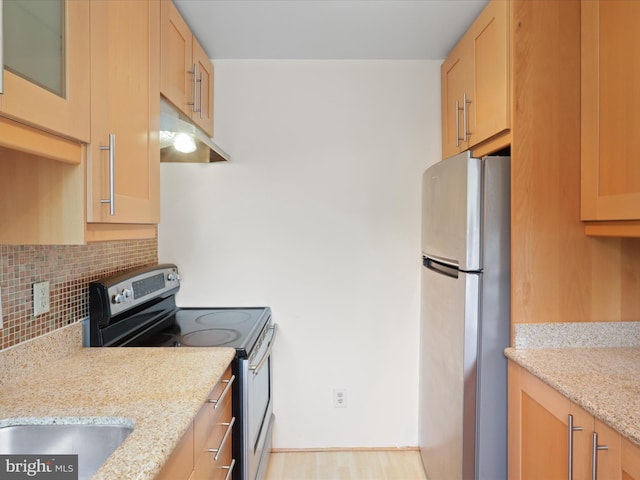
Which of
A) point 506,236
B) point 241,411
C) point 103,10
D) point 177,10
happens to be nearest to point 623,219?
point 506,236

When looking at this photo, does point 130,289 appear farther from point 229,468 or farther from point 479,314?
point 479,314

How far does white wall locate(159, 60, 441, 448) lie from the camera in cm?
230

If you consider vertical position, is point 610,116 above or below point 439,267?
above

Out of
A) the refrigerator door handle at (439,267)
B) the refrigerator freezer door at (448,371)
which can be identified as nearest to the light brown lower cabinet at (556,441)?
the refrigerator freezer door at (448,371)

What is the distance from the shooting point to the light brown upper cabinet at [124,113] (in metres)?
1.08

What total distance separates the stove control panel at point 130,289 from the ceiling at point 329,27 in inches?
49.5

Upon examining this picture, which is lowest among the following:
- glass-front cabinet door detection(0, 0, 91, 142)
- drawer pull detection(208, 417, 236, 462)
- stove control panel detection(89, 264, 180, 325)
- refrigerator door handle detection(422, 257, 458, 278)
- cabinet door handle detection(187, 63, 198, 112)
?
drawer pull detection(208, 417, 236, 462)

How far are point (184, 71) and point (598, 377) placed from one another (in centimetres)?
206

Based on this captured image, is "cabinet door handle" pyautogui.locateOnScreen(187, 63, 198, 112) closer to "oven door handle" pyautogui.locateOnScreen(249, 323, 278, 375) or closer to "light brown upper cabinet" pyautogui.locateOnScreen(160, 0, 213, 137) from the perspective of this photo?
"light brown upper cabinet" pyautogui.locateOnScreen(160, 0, 213, 137)

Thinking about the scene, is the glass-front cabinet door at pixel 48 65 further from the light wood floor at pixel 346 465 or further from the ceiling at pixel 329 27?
the light wood floor at pixel 346 465

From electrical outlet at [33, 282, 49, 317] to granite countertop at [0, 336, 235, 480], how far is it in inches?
6.6

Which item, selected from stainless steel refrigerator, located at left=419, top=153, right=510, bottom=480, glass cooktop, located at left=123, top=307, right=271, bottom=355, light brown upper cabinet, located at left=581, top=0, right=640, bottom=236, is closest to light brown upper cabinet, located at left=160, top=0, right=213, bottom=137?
glass cooktop, located at left=123, top=307, right=271, bottom=355

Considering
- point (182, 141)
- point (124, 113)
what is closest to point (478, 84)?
point (182, 141)

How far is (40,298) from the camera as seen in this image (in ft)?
4.42
